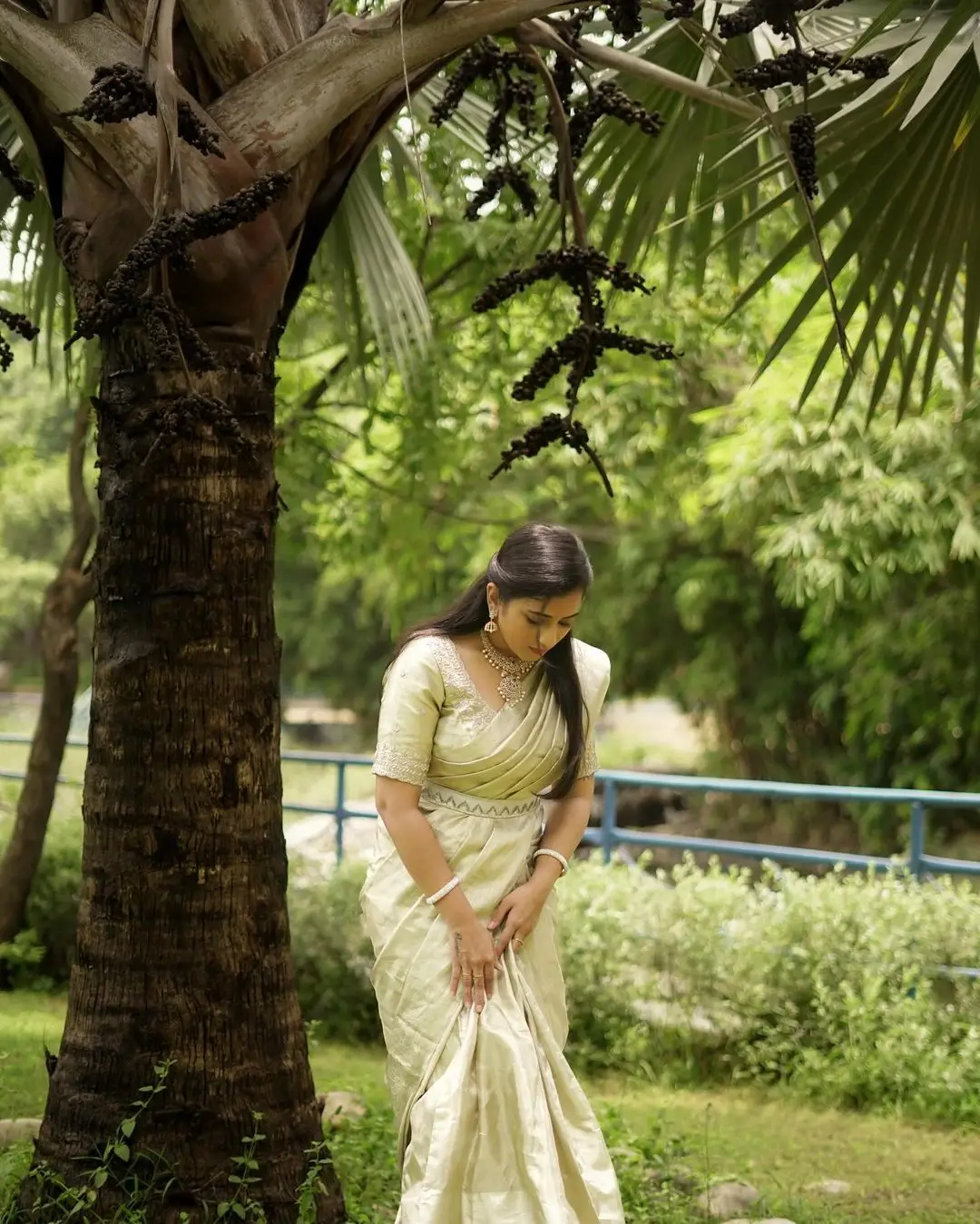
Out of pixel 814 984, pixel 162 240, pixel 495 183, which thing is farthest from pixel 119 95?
pixel 814 984

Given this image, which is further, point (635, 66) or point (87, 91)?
point (635, 66)

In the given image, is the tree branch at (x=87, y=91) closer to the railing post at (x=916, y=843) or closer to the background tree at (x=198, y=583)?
the background tree at (x=198, y=583)

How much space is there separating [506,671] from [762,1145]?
96.1 inches

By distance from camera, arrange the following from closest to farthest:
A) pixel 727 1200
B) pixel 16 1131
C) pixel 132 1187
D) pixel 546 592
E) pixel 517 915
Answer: pixel 546 592
pixel 517 915
pixel 132 1187
pixel 727 1200
pixel 16 1131

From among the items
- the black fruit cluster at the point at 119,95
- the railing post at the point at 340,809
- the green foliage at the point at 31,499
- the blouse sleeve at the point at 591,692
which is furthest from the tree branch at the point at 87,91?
the green foliage at the point at 31,499

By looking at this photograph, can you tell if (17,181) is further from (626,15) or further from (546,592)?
(546,592)

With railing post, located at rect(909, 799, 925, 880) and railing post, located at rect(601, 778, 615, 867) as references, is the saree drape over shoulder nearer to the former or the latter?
railing post, located at rect(909, 799, 925, 880)

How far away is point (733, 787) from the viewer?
254 inches

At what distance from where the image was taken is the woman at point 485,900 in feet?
9.95

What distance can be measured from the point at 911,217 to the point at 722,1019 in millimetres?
3298

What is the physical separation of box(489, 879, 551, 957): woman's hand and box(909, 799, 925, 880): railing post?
3.30 m

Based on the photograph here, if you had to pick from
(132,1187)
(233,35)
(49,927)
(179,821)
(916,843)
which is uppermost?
(233,35)

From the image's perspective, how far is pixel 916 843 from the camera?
20.2 feet

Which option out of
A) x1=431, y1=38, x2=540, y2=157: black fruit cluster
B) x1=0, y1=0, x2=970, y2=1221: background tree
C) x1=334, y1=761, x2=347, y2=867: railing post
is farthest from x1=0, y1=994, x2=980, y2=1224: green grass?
x1=431, y1=38, x2=540, y2=157: black fruit cluster
